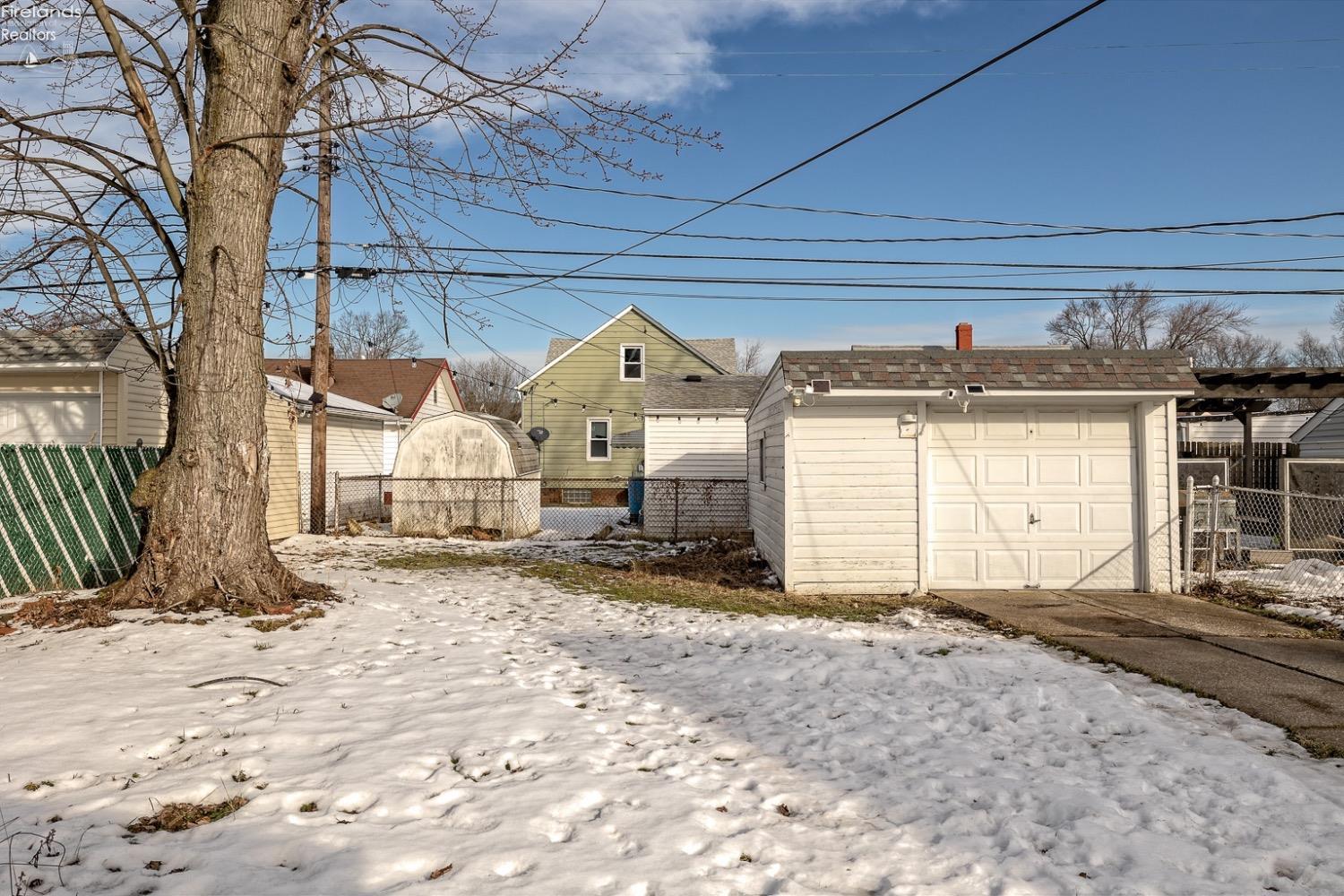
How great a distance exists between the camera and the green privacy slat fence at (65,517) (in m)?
9.04

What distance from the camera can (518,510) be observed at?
17.9 metres

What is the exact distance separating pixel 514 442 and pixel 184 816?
15141 mm

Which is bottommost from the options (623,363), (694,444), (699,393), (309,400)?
(694,444)

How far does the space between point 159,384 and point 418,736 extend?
42.7 feet

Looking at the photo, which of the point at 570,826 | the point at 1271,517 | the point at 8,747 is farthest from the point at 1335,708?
the point at 1271,517

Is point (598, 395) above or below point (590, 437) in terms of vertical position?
above

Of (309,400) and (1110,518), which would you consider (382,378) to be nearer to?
(309,400)

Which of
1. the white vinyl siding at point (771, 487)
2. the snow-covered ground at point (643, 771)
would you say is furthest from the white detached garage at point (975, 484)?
the snow-covered ground at point (643, 771)

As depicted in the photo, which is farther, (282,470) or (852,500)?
(282,470)

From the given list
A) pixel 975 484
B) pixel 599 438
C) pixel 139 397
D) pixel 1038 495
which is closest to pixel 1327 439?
Answer: pixel 1038 495

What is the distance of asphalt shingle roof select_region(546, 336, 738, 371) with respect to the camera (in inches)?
1272

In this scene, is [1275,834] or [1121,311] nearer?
[1275,834]

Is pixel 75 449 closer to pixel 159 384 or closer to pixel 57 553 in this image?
pixel 57 553

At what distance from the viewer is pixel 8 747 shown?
415 centimetres
